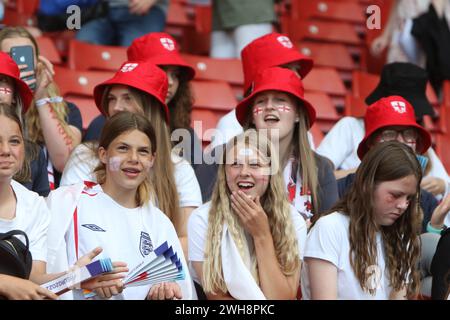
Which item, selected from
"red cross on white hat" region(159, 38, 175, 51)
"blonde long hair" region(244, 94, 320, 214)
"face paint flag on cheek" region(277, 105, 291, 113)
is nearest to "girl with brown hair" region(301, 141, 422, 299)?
"blonde long hair" region(244, 94, 320, 214)

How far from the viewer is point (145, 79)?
17.6 feet

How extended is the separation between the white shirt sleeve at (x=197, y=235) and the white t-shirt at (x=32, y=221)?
0.70 m

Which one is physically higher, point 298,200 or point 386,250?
point 298,200

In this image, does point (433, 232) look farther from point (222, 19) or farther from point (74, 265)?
point (222, 19)

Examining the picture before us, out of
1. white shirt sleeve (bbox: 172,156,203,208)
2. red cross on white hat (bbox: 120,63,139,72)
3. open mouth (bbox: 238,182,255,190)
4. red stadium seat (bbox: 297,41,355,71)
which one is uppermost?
red stadium seat (bbox: 297,41,355,71)

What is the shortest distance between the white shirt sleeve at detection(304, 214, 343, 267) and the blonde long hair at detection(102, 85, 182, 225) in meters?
0.73

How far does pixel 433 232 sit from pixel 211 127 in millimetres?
1860

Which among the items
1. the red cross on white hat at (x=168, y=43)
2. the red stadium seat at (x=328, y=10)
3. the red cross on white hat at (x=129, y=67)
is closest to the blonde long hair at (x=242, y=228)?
the red cross on white hat at (x=129, y=67)

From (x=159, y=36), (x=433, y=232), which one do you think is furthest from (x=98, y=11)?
(x=433, y=232)

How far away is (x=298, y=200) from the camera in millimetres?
5387

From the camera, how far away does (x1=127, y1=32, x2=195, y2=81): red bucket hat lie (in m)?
5.92

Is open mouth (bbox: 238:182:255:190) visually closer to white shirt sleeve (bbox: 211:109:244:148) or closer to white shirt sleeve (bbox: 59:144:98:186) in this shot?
white shirt sleeve (bbox: 59:144:98:186)

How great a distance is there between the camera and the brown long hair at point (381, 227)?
461 cm
